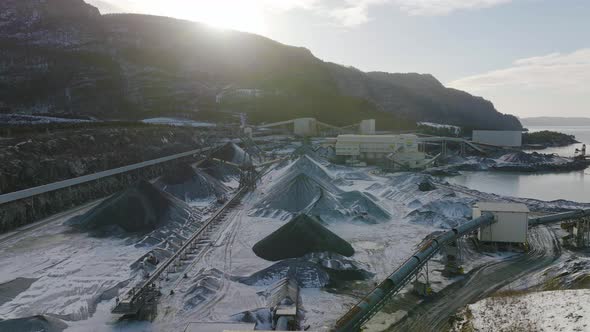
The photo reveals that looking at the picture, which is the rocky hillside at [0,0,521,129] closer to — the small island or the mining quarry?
the small island

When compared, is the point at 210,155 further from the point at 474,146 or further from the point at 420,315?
the point at 474,146

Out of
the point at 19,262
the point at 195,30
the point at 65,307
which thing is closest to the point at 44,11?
the point at 195,30

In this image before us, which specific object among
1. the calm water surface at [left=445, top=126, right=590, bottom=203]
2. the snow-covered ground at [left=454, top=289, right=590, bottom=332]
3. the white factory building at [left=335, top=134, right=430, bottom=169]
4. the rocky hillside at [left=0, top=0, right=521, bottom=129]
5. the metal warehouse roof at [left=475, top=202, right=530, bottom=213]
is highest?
the rocky hillside at [left=0, top=0, right=521, bottom=129]

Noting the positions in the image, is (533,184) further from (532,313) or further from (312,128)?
(532,313)

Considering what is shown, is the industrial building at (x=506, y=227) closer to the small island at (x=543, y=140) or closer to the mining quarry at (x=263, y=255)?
the mining quarry at (x=263, y=255)

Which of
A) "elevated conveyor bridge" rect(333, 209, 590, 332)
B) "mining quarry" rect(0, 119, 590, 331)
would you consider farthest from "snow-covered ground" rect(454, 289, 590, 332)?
"elevated conveyor bridge" rect(333, 209, 590, 332)
